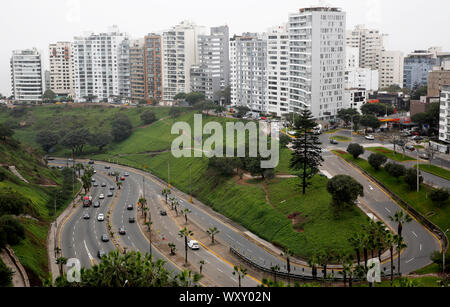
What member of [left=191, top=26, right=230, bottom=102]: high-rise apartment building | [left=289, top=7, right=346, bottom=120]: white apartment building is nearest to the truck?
[left=289, top=7, right=346, bottom=120]: white apartment building

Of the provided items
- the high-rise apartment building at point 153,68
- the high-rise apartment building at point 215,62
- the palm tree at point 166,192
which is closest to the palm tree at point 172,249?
the palm tree at point 166,192

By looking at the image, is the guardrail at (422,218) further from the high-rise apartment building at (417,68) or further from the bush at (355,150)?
the high-rise apartment building at (417,68)

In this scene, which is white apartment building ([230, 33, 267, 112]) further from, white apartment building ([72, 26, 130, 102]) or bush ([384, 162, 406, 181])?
bush ([384, 162, 406, 181])

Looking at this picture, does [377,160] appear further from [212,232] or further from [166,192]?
[166,192]
